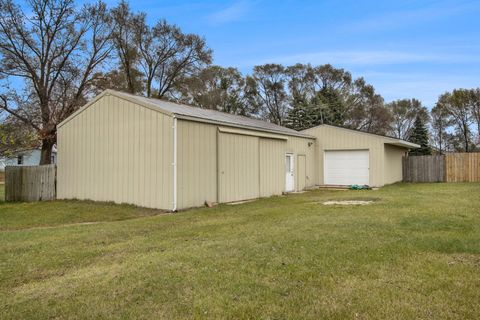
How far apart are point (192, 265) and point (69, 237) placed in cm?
353

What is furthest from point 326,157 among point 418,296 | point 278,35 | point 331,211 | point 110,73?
point 418,296

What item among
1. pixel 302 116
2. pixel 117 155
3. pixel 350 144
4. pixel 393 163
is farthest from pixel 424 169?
pixel 117 155

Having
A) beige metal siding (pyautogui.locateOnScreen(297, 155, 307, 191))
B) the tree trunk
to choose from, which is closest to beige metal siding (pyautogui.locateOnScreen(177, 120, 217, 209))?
beige metal siding (pyautogui.locateOnScreen(297, 155, 307, 191))

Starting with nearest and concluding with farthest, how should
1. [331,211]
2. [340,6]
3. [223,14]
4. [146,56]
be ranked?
[331,211], [340,6], [223,14], [146,56]

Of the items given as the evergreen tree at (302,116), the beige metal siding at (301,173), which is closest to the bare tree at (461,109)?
the evergreen tree at (302,116)

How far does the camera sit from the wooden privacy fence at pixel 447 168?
890 inches

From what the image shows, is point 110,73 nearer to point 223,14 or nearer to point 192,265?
point 223,14

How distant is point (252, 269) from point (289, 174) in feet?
44.1

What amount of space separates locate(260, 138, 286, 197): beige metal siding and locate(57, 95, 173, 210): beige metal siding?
16.9 feet

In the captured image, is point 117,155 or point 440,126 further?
point 440,126

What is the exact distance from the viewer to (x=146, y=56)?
3130 centimetres

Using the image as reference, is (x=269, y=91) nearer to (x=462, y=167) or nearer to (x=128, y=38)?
(x=128, y=38)

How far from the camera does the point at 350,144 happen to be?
2069 centimetres

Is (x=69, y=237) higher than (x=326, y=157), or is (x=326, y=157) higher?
(x=326, y=157)
